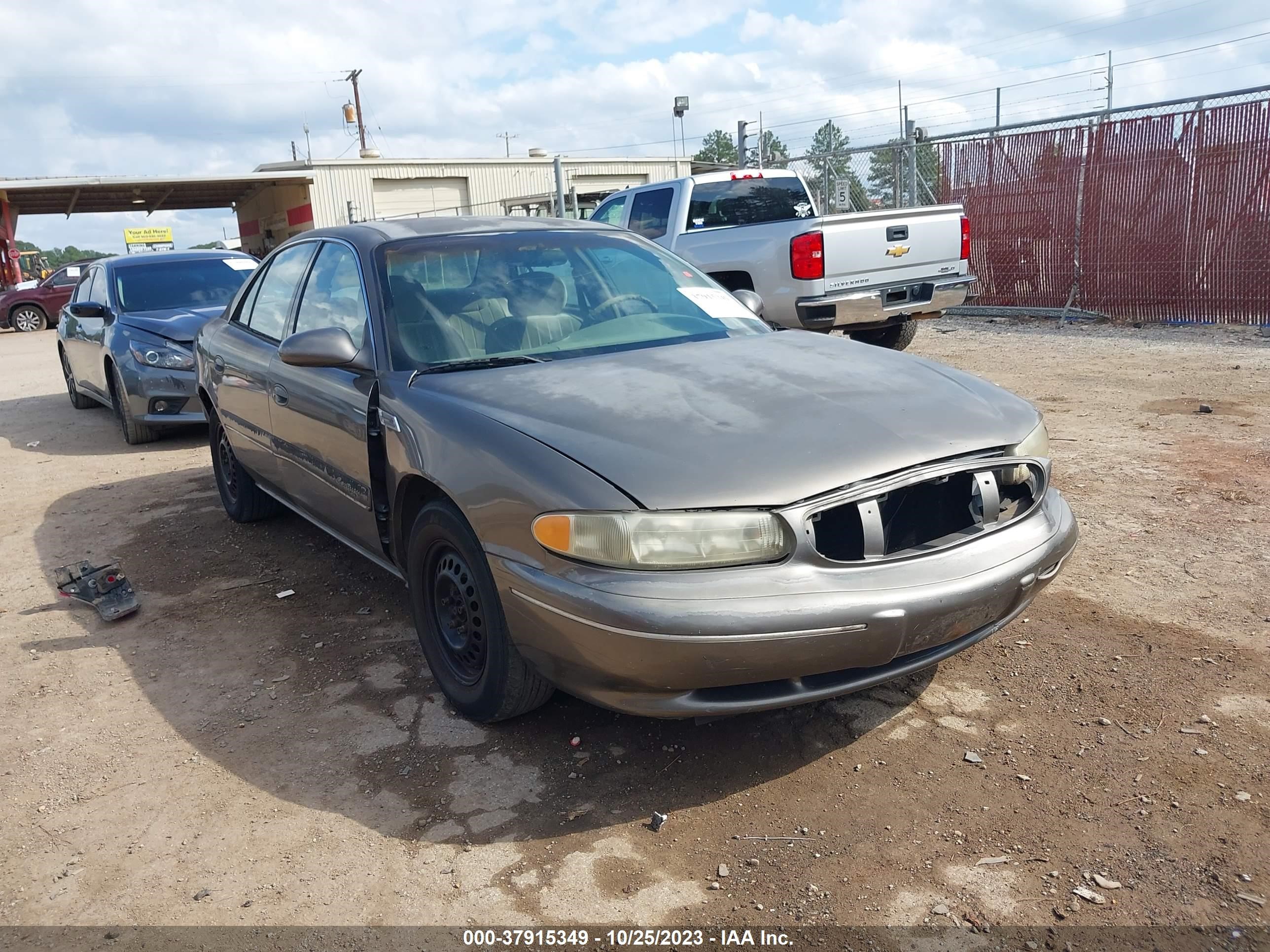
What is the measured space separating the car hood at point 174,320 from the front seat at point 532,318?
5.10 meters

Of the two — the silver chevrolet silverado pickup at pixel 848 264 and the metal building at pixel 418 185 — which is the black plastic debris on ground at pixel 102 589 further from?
the metal building at pixel 418 185

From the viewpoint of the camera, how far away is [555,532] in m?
2.72

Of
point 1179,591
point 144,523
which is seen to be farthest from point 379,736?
point 144,523

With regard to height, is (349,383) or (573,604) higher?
(349,383)

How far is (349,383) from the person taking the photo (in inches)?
152

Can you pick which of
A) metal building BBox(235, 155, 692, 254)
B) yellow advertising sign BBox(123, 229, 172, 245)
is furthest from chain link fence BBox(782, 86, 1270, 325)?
yellow advertising sign BBox(123, 229, 172, 245)

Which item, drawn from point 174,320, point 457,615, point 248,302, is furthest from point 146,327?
point 457,615

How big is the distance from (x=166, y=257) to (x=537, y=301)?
6992mm

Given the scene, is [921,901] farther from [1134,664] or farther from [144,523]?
[144,523]

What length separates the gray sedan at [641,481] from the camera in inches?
104

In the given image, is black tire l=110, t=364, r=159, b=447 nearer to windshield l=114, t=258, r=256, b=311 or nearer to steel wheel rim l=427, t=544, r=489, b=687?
windshield l=114, t=258, r=256, b=311

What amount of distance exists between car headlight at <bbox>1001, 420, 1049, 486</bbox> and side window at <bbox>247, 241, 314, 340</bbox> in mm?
3191

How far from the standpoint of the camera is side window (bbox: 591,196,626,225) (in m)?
11.5

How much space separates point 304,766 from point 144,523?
3.58 meters
